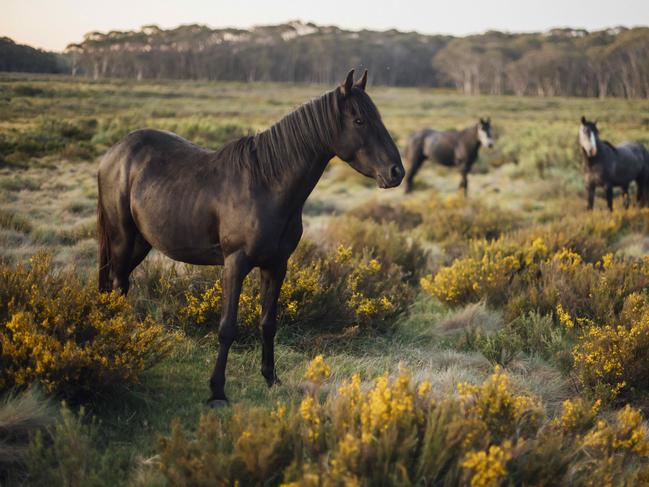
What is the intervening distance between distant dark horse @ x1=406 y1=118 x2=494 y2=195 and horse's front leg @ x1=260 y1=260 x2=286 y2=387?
11.4 m

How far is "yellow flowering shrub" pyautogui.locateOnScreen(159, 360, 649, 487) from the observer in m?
2.03

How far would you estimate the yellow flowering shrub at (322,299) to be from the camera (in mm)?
4289

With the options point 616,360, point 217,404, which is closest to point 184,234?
point 217,404

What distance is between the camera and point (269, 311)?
349 centimetres

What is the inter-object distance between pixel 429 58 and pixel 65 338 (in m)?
90.3

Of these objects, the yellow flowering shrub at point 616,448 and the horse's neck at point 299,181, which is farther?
the horse's neck at point 299,181

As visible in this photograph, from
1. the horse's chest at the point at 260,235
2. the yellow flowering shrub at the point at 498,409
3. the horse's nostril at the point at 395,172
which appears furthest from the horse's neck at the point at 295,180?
the yellow flowering shrub at the point at 498,409

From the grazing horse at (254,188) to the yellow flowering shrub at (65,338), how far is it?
1.73 ft

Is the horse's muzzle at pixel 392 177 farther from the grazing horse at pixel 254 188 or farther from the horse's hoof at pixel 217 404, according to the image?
the horse's hoof at pixel 217 404

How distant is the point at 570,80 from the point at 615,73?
29.2 ft

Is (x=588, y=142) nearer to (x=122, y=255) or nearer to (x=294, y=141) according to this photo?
(x=294, y=141)

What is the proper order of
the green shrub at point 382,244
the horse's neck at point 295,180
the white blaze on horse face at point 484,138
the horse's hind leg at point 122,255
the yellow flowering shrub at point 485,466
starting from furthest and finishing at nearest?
the white blaze on horse face at point 484,138 → the green shrub at point 382,244 → the horse's hind leg at point 122,255 → the horse's neck at point 295,180 → the yellow flowering shrub at point 485,466

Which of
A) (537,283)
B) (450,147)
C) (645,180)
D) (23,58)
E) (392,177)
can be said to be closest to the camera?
(392,177)

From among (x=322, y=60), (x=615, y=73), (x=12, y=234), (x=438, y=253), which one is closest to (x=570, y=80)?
(x=615, y=73)
